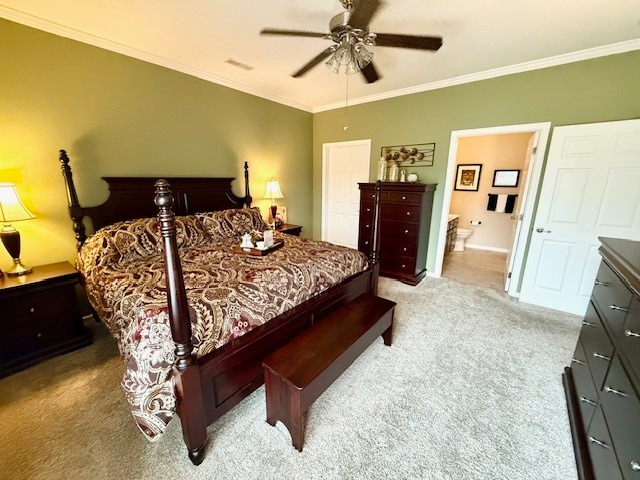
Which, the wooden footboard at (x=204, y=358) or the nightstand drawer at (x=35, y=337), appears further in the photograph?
the nightstand drawer at (x=35, y=337)

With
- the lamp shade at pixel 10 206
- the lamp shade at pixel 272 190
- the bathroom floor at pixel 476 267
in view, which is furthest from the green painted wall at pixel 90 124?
the bathroom floor at pixel 476 267

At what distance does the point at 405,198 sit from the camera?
355 centimetres

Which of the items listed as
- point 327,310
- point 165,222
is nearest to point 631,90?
point 327,310

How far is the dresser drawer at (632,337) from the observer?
101 centimetres

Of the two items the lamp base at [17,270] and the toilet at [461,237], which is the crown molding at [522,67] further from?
the lamp base at [17,270]

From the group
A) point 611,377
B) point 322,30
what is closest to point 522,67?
point 322,30

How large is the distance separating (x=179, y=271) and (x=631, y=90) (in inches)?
165

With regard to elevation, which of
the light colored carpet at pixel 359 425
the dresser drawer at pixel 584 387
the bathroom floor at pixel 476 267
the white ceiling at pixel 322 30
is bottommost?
the light colored carpet at pixel 359 425

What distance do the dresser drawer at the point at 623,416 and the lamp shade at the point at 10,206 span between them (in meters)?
3.69

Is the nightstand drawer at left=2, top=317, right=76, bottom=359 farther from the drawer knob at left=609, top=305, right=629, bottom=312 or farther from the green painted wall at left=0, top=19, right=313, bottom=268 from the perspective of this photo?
the drawer knob at left=609, top=305, right=629, bottom=312

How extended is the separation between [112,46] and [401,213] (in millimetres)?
3724

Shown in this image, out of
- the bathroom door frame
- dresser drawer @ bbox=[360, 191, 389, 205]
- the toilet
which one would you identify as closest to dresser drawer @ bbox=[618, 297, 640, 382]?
the bathroom door frame

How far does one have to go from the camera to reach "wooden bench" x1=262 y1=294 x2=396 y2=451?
1379mm

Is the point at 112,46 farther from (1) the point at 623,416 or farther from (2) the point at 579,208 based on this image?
(2) the point at 579,208
